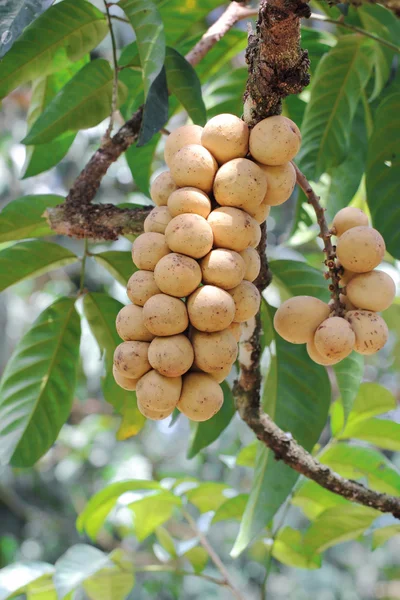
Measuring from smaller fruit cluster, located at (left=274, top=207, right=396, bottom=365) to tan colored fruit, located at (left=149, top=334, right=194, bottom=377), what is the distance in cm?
19

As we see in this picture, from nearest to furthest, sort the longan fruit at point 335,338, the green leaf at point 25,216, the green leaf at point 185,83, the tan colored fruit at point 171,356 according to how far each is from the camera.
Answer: the tan colored fruit at point 171,356
the longan fruit at point 335,338
the green leaf at point 185,83
the green leaf at point 25,216

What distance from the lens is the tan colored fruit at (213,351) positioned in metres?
0.67

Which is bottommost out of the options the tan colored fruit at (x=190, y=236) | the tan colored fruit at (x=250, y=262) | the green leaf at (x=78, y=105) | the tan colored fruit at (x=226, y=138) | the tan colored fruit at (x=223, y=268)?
the green leaf at (x=78, y=105)

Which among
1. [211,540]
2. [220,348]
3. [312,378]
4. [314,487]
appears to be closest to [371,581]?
[211,540]

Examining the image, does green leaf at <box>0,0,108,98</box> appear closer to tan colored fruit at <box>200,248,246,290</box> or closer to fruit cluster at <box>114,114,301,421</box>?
fruit cluster at <box>114,114,301,421</box>

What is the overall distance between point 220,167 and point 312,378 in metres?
0.52

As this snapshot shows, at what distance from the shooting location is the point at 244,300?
0.72 m

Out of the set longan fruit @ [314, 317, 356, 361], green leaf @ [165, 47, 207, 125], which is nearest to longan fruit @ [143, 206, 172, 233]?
longan fruit @ [314, 317, 356, 361]

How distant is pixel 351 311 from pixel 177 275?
0.25m

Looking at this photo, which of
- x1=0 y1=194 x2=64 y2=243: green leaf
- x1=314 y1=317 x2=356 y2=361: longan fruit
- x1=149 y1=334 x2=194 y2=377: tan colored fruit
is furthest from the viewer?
x1=0 y1=194 x2=64 y2=243: green leaf

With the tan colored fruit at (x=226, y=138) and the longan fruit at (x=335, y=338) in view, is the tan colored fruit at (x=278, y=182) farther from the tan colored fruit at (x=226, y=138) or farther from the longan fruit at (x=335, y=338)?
the longan fruit at (x=335, y=338)

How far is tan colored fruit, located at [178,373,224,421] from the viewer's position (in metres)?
0.67

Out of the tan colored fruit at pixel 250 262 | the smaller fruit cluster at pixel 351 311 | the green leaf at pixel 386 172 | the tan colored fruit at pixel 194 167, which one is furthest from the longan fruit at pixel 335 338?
the green leaf at pixel 386 172

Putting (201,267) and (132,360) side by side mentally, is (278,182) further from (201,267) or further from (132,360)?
(132,360)
